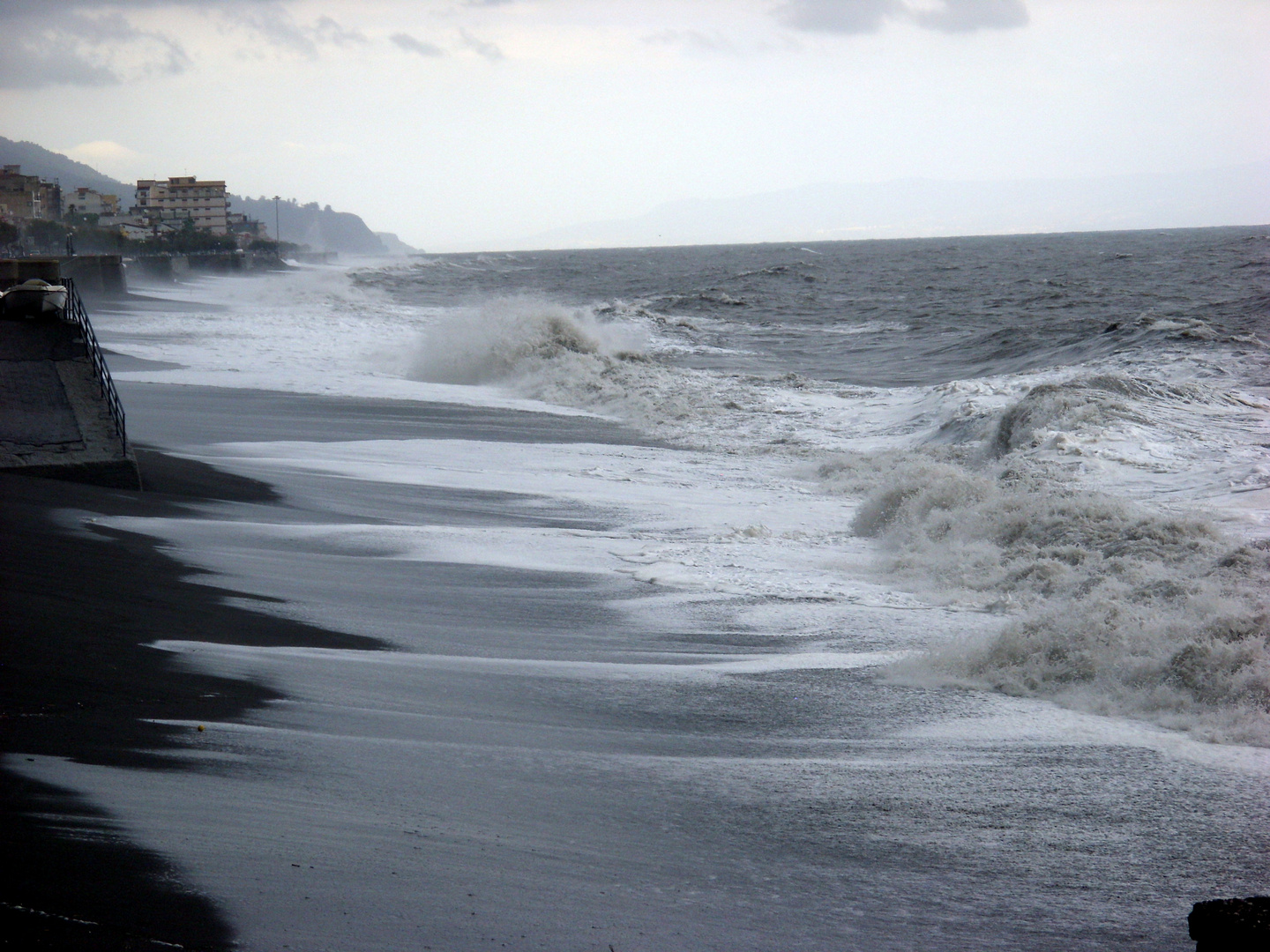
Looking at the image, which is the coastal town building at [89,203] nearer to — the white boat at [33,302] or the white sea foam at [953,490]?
the white sea foam at [953,490]

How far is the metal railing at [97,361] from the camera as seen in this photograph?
10711 millimetres

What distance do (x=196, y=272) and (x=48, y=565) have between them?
96.8 metres

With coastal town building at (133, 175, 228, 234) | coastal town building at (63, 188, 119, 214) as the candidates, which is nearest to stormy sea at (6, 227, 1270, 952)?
coastal town building at (63, 188, 119, 214)

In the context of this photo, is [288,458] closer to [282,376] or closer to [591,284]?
[282,376]

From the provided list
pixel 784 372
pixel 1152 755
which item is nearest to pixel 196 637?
pixel 1152 755

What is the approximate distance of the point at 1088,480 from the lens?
11.7m

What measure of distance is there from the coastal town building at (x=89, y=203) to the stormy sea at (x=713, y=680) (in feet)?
435

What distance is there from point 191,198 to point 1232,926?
181 m

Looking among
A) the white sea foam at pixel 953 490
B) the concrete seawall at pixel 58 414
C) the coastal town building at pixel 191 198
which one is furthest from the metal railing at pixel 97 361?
the coastal town building at pixel 191 198

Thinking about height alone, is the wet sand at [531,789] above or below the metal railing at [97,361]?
below

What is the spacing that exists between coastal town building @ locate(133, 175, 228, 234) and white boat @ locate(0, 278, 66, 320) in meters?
162

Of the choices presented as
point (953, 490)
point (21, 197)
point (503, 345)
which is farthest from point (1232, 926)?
point (21, 197)

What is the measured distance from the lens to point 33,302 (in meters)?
13.0

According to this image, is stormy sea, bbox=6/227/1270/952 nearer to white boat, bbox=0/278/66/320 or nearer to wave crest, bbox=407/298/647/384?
white boat, bbox=0/278/66/320
